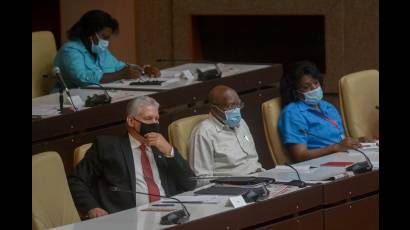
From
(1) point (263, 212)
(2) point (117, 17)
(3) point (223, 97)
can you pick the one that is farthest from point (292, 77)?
(2) point (117, 17)

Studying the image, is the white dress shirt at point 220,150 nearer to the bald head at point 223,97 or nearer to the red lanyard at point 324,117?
the bald head at point 223,97

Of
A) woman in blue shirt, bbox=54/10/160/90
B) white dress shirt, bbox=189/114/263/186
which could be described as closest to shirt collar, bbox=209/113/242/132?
white dress shirt, bbox=189/114/263/186

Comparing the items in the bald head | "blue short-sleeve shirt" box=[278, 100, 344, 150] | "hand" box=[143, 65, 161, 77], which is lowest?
"blue short-sleeve shirt" box=[278, 100, 344, 150]

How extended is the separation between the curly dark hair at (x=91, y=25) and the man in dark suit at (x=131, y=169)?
227cm

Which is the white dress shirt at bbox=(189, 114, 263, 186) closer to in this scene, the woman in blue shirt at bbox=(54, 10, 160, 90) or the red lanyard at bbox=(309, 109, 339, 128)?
the red lanyard at bbox=(309, 109, 339, 128)

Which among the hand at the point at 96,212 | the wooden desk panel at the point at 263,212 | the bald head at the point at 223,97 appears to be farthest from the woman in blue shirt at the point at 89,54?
the wooden desk panel at the point at 263,212

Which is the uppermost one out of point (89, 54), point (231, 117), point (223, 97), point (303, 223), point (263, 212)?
point (89, 54)

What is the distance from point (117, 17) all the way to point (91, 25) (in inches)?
108

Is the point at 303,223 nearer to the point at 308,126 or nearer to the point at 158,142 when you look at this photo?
the point at 158,142

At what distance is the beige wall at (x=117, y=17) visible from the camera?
9953 mm

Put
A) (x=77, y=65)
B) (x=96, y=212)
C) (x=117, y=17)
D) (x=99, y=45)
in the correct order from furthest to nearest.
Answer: (x=117, y=17) → (x=99, y=45) → (x=77, y=65) → (x=96, y=212)

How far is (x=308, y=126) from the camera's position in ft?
20.0

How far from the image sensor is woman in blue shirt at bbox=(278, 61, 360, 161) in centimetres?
596
